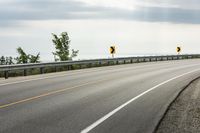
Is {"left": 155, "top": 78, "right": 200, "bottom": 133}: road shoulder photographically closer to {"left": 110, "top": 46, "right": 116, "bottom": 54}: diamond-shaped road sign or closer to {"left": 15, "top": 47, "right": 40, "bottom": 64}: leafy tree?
{"left": 110, "top": 46, "right": 116, "bottom": 54}: diamond-shaped road sign

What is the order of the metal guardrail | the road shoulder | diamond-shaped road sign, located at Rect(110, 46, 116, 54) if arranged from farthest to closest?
diamond-shaped road sign, located at Rect(110, 46, 116, 54)
the metal guardrail
the road shoulder

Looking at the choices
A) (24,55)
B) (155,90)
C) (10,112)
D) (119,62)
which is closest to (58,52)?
(24,55)

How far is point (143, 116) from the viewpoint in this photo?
1226 cm

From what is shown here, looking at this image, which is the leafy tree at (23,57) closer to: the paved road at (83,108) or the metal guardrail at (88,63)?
the metal guardrail at (88,63)

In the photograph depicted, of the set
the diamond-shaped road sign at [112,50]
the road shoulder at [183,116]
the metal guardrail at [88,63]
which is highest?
the diamond-shaped road sign at [112,50]

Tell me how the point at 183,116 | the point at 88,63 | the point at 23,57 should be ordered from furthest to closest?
the point at 23,57, the point at 88,63, the point at 183,116

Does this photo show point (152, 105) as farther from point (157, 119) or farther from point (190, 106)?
point (157, 119)

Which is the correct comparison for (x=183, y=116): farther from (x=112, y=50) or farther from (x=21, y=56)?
(x=21, y=56)

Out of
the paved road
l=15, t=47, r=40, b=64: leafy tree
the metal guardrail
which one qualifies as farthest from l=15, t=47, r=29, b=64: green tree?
the paved road

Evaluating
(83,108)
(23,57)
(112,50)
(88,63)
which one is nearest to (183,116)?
(83,108)

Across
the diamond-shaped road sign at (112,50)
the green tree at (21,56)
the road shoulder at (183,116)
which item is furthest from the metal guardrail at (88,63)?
the green tree at (21,56)

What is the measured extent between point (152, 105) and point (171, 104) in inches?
25.4

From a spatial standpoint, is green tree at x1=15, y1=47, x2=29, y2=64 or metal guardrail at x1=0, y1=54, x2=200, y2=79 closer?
metal guardrail at x1=0, y1=54, x2=200, y2=79

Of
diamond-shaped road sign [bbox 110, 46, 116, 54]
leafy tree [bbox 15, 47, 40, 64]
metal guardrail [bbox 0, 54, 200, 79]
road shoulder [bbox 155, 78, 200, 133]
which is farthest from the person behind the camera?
leafy tree [bbox 15, 47, 40, 64]
